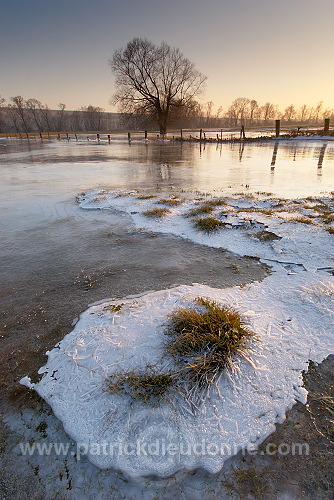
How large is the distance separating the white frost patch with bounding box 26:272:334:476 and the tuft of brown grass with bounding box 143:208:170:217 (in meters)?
3.37

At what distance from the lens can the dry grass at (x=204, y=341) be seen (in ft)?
6.76

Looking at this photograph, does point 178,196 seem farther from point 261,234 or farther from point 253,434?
point 253,434

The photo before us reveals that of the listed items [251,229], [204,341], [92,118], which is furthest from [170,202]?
[92,118]

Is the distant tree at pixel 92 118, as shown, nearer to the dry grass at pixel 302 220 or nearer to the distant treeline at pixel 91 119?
the distant treeline at pixel 91 119

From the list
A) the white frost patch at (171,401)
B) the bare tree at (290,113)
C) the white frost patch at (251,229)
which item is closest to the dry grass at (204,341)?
the white frost patch at (171,401)

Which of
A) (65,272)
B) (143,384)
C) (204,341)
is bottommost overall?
(65,272)

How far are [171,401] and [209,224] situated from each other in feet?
12.6

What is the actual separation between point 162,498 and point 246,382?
94 centimetres

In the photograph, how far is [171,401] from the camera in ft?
6.21

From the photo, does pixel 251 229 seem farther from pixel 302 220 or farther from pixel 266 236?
pixel 302 220

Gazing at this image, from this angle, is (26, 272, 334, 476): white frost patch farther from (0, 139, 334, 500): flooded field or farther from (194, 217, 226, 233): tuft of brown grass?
(194, 217, 226, 233): tuft of brown grass

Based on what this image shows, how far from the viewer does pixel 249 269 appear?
387cm

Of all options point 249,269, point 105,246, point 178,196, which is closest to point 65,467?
point 249,269

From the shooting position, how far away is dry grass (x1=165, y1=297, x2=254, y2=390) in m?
2.06
